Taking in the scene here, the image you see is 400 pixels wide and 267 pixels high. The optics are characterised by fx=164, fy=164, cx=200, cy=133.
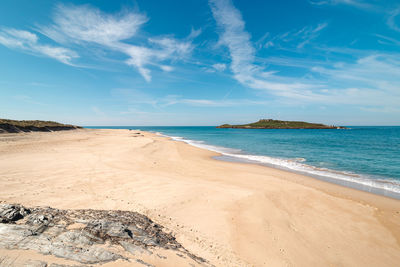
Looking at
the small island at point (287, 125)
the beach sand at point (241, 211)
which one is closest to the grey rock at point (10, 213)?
the beach sand at point (241, 211)

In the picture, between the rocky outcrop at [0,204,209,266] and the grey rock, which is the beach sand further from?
the grey rock

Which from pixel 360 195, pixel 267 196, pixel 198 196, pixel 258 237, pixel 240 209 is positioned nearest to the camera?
pixel 258 237

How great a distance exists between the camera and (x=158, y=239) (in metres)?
4.25

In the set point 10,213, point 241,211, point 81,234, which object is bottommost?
point 241,211

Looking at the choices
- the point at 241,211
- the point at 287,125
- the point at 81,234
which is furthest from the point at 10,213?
the point at 287,125

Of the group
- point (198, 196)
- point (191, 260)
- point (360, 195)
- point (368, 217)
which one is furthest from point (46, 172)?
point (360, 195)

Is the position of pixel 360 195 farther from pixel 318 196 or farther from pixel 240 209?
pixel 240 209

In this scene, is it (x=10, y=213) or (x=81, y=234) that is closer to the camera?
(x=81, y=234)

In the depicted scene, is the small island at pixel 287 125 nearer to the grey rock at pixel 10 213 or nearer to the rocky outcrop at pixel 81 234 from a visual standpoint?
the rocky outcrop at pixel 81 234

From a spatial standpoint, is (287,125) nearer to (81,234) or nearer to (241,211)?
(241,211)

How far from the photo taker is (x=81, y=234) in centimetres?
368

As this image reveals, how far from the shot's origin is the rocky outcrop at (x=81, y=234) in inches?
123

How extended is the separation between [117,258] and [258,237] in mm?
4393

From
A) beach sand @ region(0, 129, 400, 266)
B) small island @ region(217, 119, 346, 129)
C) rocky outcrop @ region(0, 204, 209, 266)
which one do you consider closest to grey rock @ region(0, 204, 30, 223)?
rocky outcrop @ region(0, 204, 209, 266)
